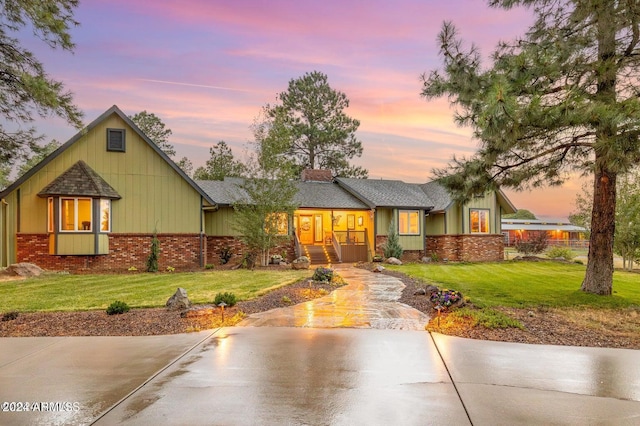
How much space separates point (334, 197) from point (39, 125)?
15.9 meters

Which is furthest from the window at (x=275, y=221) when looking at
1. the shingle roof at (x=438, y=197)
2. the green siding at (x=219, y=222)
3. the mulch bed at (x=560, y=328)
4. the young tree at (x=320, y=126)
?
the young tree at (x=320, y=126)

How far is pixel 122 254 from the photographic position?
17.5m

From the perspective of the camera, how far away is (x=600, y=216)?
32.4 ft

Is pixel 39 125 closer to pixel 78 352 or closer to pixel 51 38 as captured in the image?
pixel 51 38

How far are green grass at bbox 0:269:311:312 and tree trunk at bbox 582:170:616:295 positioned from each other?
26.9 feet

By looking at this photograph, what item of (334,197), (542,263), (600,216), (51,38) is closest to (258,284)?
(51,38)

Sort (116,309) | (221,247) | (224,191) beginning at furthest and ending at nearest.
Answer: (224,191), (221,247), (116,309)

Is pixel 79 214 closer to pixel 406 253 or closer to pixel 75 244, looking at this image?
pixel 75 244

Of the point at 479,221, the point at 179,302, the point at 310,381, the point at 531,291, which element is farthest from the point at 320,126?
the point at 310,381

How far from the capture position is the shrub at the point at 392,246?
68.4ft

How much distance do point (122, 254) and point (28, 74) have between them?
10.1m

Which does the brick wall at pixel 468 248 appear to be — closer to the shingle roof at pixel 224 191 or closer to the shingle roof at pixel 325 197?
the shingle roof at pixel 325 197

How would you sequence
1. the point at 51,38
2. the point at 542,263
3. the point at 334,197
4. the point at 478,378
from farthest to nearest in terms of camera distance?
1. the point at 334,197
2. the point at 542,263
3. the point at 51,38
4. the point at 478,378

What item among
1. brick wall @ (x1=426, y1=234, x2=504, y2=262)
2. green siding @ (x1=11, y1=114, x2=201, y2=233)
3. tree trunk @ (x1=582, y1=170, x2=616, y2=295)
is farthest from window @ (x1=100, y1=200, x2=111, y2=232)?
tree trunk @ (x1=582, y1=170, x2=616, y2=295)
